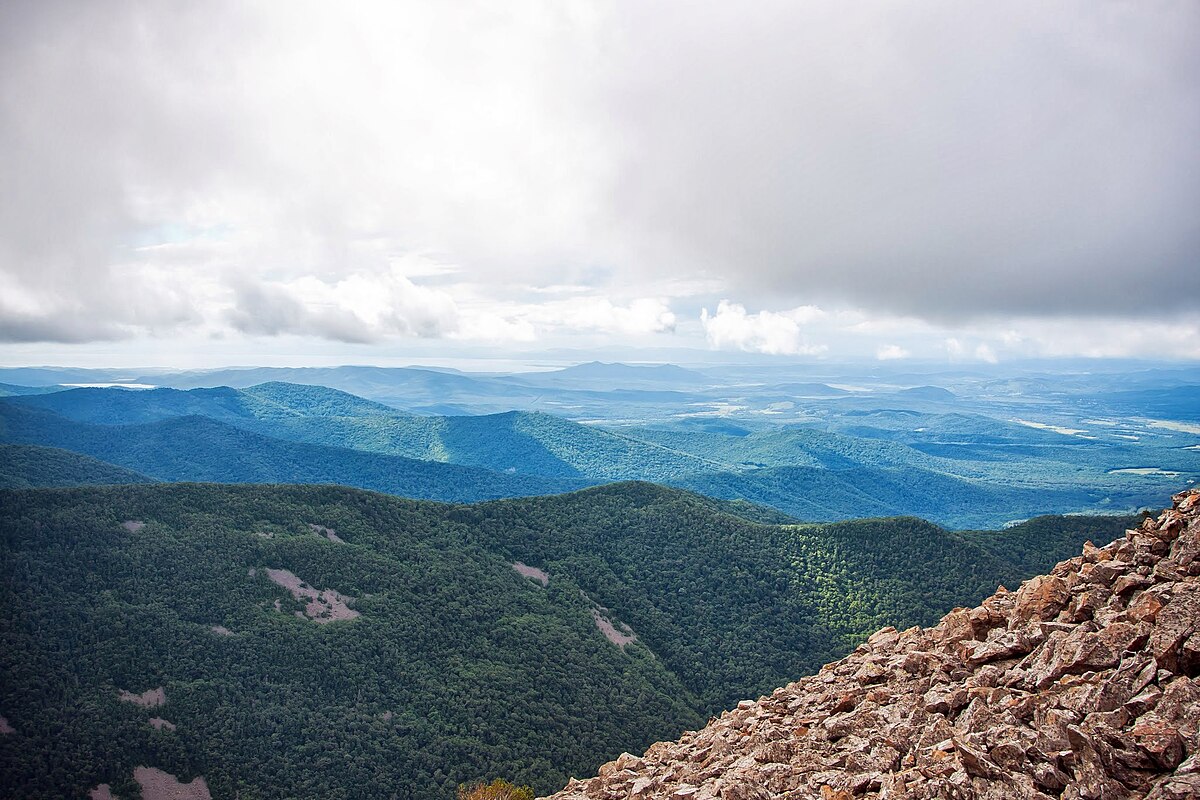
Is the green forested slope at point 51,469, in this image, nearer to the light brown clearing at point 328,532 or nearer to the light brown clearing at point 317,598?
the light brown clearing at point 328,532

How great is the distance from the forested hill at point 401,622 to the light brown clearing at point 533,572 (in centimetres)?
52

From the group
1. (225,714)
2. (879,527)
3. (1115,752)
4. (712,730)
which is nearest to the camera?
(1115,752)

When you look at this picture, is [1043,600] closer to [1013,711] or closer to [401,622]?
[1013,711]

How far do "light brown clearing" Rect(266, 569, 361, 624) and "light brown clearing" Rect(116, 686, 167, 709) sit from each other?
18.9m

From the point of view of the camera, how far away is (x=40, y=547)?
292 feet

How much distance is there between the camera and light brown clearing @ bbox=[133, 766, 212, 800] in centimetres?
5909

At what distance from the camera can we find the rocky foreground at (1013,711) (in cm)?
1612

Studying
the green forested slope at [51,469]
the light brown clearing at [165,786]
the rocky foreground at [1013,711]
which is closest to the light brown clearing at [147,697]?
the light brown clearing at [165,786]

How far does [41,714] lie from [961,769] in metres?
76.1

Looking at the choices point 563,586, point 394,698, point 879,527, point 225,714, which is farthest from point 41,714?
point 879,527

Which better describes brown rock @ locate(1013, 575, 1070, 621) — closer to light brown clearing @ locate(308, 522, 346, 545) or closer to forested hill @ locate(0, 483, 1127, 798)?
forested hill @ locate(0, 483, 1127, 798)

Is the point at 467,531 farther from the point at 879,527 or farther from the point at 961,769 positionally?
the point at 961,769

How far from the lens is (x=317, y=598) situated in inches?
A: 3511

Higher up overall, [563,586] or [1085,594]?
[1085,594]
